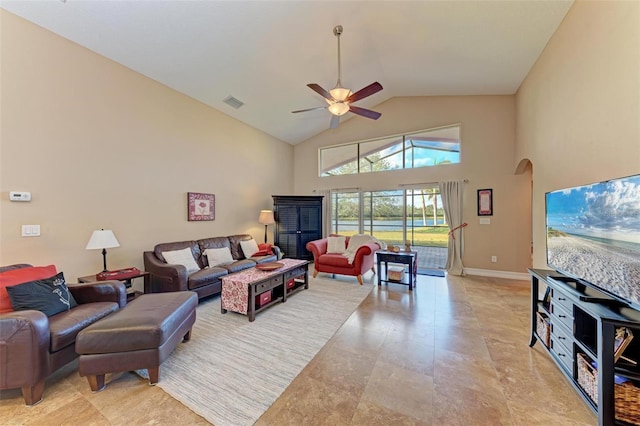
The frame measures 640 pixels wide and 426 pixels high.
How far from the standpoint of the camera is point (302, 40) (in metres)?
3.44

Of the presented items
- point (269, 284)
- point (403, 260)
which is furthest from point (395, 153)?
point (269, 284)

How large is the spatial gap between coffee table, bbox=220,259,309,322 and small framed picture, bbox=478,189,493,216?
410 centimetres

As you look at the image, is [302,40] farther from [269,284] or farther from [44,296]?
[44,296]

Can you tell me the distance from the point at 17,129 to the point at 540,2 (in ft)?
19.6

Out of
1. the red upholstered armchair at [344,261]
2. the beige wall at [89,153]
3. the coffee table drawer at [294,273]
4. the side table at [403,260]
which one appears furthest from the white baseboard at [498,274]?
the beige wall at [89,153]

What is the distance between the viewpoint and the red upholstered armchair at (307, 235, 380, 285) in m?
4.26

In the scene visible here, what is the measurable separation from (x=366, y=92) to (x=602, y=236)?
2580 mm

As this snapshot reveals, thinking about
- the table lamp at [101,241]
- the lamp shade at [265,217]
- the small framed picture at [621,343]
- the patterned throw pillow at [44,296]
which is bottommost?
the small framed picture at [621,343]

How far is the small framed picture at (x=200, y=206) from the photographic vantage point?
4363 mm

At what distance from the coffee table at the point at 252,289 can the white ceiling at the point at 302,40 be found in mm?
3264

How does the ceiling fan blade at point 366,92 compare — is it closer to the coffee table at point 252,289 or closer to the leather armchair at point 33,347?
the coffee table at point 252,289

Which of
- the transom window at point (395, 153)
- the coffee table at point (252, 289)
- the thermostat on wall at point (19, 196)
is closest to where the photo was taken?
the thermostat on wall at point (19, 196)

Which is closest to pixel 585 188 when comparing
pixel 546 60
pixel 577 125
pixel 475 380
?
Answer: pixel 577 125

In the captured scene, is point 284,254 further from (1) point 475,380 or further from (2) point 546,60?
(2) point 546,60
